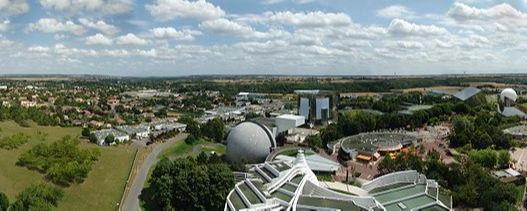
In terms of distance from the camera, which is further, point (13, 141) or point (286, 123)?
point (286, 123)

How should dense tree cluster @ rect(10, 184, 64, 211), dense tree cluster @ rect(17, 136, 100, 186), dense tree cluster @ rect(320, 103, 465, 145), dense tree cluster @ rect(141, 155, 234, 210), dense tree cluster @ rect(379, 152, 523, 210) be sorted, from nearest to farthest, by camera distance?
dense tree cluster @ rect(10, 184, 64, 211)
dense tree cluster @ rect(379, 152, 523, 210)
dense tree cluster @ rect(141, 155, 234, 210)
dense tree cluster @ rect(17, 136, 100, 186)
dense tree cluster @ rect(320, 103, 465, 145)

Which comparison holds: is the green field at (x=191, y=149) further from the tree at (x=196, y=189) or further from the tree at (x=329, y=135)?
the tree at (x=196, y=189)

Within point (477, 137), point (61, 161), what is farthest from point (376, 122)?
point (61, 161)

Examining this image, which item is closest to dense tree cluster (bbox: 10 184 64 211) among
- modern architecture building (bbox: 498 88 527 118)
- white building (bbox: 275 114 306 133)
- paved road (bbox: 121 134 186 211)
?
paved road (bbox: 121 134 186 211)

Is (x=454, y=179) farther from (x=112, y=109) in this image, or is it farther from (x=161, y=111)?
(x=112, y=109)

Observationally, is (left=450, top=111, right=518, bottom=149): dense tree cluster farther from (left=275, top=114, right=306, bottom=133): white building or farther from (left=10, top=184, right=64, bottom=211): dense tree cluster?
(left=10, top=184, right=64, bottom=211): dense tree cluster

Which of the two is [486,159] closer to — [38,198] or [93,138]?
[38,198]
